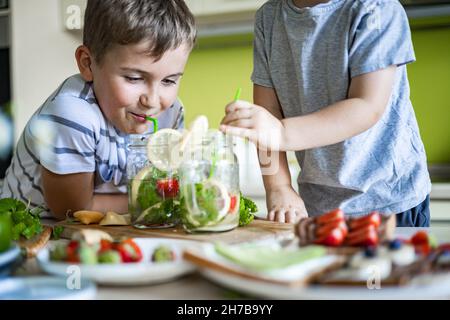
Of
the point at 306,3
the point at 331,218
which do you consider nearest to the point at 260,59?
the point at 306,3

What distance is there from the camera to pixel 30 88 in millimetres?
2529

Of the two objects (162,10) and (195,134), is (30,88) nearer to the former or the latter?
(162,10)

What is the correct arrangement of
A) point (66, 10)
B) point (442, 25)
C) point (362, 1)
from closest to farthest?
1. point (362, 1)
2. point (442, 25)
3. point (66, 10)

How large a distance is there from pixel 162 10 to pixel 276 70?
275 millimetres

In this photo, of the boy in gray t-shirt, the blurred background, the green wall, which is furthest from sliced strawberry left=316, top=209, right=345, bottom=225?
the green wall

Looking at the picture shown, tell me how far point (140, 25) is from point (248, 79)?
149 centimetres

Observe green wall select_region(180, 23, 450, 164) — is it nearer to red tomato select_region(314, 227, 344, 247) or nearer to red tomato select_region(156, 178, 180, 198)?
red tomato select_region(156, 178, 180, 198)

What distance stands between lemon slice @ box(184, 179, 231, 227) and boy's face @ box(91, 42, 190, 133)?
13.2 inches

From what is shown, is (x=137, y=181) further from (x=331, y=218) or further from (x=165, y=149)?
(x=331, y=218)

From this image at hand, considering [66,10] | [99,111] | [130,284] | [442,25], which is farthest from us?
[66,10]

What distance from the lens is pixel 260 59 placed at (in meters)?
1.20
